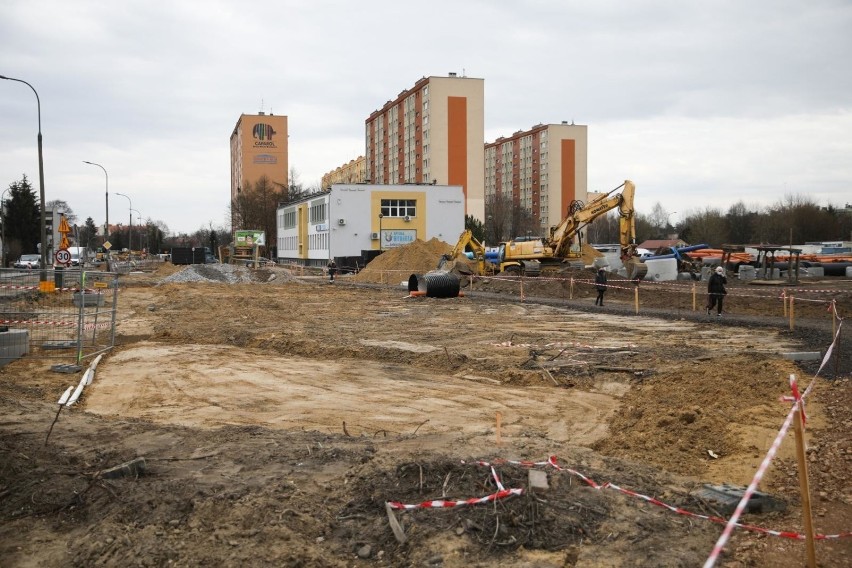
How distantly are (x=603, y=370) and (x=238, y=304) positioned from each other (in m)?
19.3

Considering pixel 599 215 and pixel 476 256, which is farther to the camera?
pixel 476 256

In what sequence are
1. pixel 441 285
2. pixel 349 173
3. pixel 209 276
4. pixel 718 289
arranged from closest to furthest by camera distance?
pixel 718 289 → pixel 441 285 → pixel 209 276 → pixel 349 173

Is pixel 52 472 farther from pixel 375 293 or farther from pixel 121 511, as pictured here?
pixel 375 293

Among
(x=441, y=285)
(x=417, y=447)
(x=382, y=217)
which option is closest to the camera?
(x=417, y=447)

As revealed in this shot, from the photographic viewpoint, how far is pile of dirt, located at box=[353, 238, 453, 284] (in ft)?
157

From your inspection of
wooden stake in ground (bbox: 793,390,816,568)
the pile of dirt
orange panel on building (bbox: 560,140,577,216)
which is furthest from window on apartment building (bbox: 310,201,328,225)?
wooden stake in ground (bbox: 793,390,816,568)

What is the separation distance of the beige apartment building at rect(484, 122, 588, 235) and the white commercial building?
135ft

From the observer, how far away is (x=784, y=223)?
77.0 m

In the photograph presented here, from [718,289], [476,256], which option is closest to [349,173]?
[476,256]

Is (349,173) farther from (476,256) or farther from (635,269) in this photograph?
(635,269)

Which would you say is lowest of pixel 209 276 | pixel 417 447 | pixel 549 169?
pixel 417 447

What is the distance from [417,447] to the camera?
7.32m

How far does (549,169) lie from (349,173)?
147ft

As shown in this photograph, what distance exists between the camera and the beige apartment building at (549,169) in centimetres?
10619
